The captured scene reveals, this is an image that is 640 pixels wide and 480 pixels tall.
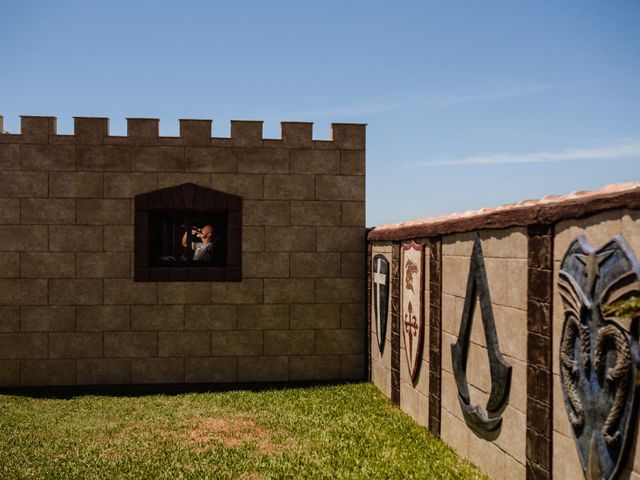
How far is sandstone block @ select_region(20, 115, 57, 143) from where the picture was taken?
36.0 feet

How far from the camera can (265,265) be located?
11250 millimetres

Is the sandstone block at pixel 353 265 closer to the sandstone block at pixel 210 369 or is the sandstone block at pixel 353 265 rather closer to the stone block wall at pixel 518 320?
the sandstone block at pixel 210 369

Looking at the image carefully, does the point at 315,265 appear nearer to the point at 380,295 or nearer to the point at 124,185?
the point at 380,295

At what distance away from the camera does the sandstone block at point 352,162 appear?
11406 millimetres

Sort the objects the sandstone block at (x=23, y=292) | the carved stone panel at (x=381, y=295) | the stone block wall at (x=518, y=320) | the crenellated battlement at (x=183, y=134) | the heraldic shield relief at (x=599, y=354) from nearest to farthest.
Result: the heraldic shield relief at (x=599, y=354), the stone block wall at (x=518, y=320), the carved stone panel at (x=381, y=295), the sandstone block at (x=23, y=292), the crenellated battlement at (x=183, y=134)

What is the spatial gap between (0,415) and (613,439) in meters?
8.46

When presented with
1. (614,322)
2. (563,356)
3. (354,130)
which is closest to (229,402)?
(354,130)

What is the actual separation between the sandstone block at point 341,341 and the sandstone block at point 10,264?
5.34 metres

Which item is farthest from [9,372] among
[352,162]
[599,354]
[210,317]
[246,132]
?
[599,354]

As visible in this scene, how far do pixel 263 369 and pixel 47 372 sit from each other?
3739mm

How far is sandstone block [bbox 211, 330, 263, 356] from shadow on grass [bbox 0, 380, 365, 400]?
0.56 m

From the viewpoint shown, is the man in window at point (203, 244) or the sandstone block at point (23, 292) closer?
the sandstone block at point (23, 292)

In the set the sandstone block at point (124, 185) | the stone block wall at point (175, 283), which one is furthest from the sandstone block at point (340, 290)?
the sandstone block at point (124, 185)

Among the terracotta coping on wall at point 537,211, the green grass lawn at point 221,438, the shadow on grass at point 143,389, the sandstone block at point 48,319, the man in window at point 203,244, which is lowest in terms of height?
the shadow on grass at point 143,389
